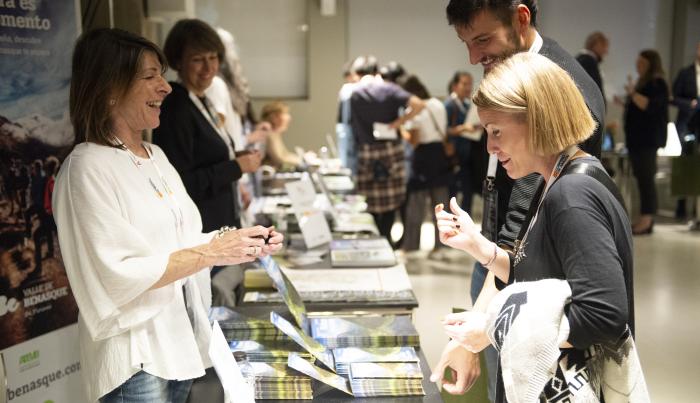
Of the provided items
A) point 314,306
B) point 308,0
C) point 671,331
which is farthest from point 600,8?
point 314,306

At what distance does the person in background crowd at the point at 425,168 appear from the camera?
6.45 meters

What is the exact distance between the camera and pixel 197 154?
9.57 ft

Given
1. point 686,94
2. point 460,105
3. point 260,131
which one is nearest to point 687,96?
point 686,94

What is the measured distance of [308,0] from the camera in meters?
9.09

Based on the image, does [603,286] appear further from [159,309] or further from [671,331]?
[671,331]

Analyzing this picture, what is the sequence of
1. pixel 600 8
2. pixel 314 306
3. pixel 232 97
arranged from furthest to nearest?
pixel 600 8, pixel 232 97, pixel 314 306

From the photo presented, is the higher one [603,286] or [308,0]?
[308,0]

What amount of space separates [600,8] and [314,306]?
6.83m

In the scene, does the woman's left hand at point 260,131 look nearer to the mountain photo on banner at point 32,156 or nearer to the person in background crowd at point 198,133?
the person in background crowd at point 198,133

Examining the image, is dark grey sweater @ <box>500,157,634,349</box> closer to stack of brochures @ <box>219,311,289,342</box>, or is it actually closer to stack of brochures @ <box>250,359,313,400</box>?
stack of brochures @ <box>250,359,313,400</box>

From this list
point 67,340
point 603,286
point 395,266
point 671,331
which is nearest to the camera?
point 603,286

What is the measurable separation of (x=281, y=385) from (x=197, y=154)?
55.9 inches

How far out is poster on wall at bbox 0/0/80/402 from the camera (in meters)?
2.48

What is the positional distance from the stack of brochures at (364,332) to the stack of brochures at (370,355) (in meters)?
0.04
